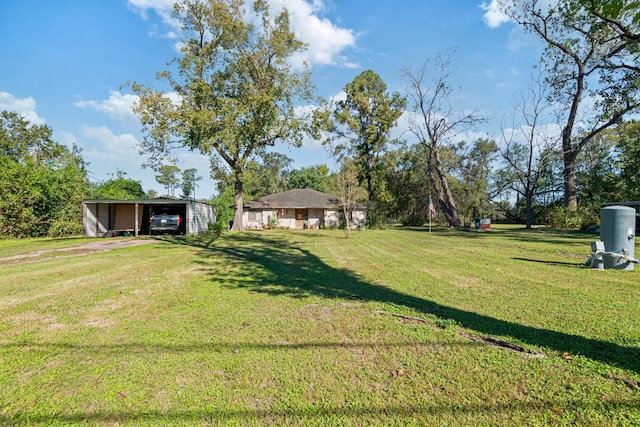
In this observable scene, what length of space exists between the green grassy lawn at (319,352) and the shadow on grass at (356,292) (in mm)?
32

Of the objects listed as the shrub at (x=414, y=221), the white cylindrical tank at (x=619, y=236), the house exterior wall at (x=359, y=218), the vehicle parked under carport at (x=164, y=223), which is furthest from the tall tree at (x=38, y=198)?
the shrub at (x=414, y=221)

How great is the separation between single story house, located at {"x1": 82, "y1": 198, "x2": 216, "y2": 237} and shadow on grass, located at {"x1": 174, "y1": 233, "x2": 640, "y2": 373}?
889 centimetres

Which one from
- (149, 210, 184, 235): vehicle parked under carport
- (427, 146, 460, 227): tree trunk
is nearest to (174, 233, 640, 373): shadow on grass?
(149, 210, 184, 235): vehicle parked under carport

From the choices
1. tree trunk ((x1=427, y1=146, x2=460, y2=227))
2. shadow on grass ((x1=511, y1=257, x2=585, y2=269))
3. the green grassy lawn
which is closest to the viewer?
the green grassy lawn

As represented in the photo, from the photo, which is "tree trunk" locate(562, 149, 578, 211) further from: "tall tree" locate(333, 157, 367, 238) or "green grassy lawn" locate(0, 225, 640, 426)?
"green grassy lawn" locate(0, 225, 640, 426)

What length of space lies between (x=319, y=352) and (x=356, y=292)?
2479 mm

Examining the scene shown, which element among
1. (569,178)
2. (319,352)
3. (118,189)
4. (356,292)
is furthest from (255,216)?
(569,178)

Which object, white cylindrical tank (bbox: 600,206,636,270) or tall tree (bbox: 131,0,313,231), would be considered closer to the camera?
white cylindrical tank (bbox: 600,206,636,270)

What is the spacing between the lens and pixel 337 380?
261 cm

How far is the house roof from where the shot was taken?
2789 centimetres

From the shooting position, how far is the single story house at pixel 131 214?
17.4m

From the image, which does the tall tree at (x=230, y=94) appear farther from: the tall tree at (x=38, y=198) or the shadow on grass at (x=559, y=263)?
the shadow on grass at (x=559, y=263)

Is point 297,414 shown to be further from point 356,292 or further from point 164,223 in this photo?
point 164,223

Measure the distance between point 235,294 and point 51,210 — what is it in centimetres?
1862
